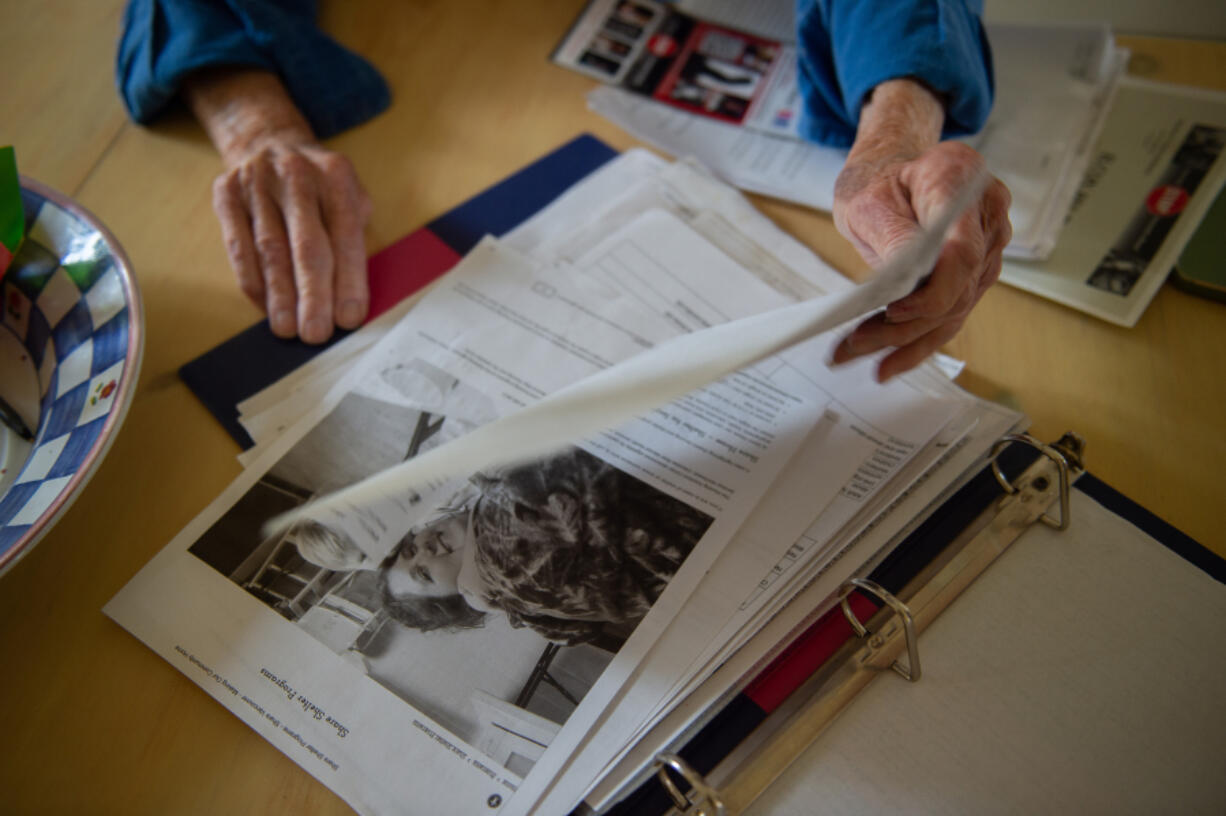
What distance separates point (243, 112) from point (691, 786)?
63 cm

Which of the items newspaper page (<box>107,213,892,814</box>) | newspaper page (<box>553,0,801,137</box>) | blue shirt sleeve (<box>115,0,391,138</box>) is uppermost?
newspaper page (<box>553,0,801,137</box>)

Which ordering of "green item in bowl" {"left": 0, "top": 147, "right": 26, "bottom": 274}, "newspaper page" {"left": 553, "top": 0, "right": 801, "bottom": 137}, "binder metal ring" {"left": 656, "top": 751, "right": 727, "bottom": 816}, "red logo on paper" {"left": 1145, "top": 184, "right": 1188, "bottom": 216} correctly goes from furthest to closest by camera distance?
"newspaper page" {"left": 553, "top": 0, "right": 801, "bottom": 137}
"red logo on paper" {"left": 1145, "top": 184, "right": 1188, "bottom": 216}
"green item in bowl" {"left": 0, "top": 147, "right": 26, "bottom": 274}
"binder metal ring" {"left": 656, "top": 751, "right": 727, "bottom": 816}

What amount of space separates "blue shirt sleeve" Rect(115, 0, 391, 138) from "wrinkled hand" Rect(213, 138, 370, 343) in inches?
3.2

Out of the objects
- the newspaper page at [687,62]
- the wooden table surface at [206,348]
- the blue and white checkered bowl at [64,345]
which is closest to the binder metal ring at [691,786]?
the wooden table surface at [206,348]

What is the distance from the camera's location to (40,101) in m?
0.67

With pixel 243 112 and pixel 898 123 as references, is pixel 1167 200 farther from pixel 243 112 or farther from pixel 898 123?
pixel 243 112

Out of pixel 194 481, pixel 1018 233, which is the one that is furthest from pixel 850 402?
pixel 194 481

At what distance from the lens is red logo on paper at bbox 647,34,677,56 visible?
0.70 meters

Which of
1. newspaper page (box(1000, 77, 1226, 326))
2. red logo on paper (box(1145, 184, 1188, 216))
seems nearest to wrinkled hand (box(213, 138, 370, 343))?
newspaper page (box(1000, 77, 1226, 326))

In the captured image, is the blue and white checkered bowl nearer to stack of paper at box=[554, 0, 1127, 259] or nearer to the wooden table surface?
the wooden table surface

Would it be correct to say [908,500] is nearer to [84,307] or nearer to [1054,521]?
[1054,521]

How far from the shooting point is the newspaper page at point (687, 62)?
0.67 meters

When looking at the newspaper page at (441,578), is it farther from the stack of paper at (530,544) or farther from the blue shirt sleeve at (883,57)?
the blue shirt sleeve at (883,57)

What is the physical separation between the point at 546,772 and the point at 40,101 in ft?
2.44
